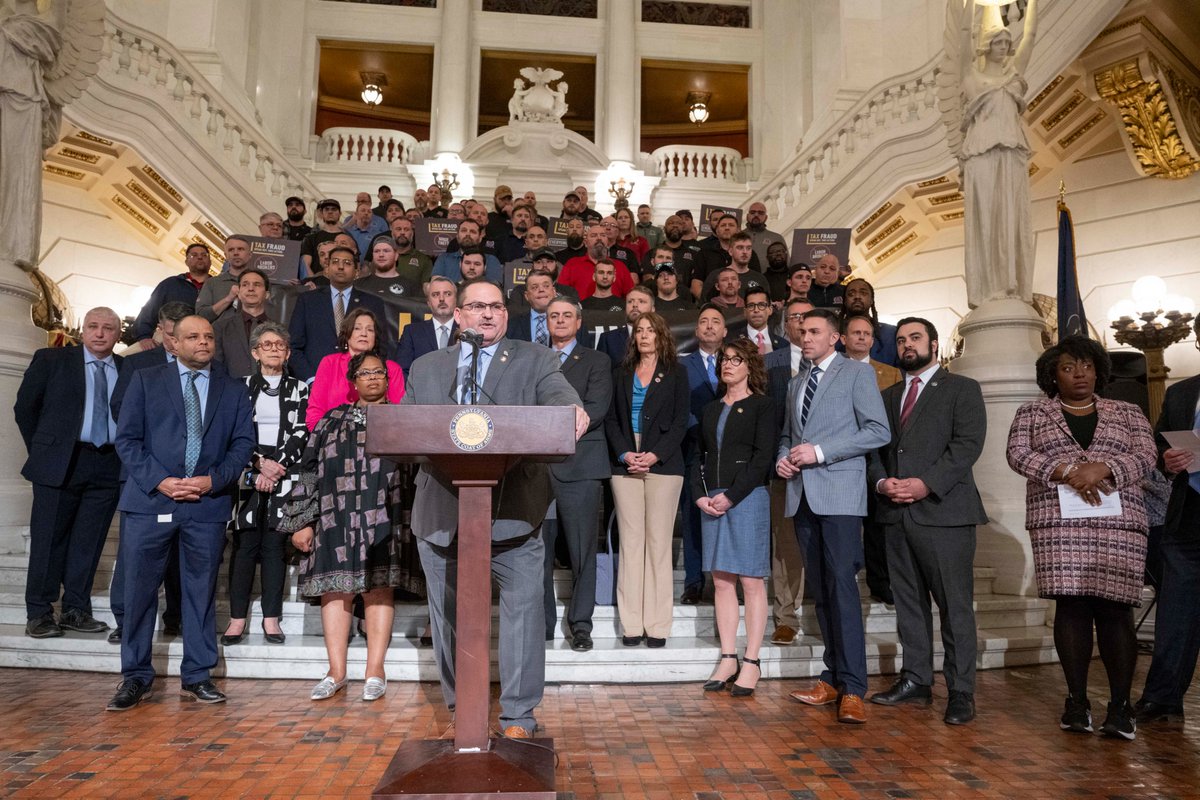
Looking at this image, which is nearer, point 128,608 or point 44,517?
point 128,608

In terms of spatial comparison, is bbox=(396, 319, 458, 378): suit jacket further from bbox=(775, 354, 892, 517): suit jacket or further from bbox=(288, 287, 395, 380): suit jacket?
bbox=(775, 354, 892, 517): suit jacket

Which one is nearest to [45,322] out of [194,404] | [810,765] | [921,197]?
[194,404]

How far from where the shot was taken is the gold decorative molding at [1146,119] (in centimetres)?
969

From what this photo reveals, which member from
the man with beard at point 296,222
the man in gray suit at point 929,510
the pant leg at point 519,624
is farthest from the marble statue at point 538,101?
the pant leg at point 519,624

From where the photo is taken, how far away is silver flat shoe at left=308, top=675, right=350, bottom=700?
428 cm

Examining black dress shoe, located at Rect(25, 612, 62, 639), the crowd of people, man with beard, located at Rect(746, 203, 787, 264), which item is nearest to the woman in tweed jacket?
the crowd of people

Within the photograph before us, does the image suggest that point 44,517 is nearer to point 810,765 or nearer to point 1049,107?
point 810,765

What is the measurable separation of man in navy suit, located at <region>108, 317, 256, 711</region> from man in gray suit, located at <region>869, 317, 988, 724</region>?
3042 mm

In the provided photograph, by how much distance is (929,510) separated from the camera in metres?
4.28

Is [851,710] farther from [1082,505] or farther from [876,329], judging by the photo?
[876,329]

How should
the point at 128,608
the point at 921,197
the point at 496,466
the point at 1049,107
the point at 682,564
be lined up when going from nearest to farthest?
Result: the point at 496,466 < the point at 128,608 < the point at 682,564 < the point at 1049,107 < the point at 921,197

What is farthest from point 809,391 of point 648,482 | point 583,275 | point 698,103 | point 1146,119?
point 698,103

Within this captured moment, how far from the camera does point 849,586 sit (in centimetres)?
419

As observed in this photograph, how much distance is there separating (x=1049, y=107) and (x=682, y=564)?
7605 mm
